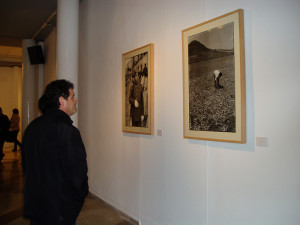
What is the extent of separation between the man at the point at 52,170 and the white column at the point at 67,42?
9.95ft

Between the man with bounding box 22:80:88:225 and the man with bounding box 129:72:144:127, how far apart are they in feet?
5.75

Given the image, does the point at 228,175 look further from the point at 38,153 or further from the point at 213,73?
the point at 38,153

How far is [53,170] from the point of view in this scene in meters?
1.81

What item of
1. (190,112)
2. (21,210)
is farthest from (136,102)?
(21,210)

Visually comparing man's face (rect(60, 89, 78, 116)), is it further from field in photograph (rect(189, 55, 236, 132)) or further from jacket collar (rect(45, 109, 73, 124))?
field in photograph (rect(189, 55, 236, 132))

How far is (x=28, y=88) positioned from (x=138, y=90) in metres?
6.48

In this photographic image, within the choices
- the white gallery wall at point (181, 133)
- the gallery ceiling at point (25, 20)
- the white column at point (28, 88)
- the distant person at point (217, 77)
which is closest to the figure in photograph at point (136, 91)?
the white gallery wall at point (181, 133)

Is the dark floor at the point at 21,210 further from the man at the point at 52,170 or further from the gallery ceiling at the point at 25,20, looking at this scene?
the gallery ceiling at the point at 25,20

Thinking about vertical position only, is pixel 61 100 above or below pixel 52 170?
above

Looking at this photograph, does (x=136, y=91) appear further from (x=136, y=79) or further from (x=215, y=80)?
(x=215, y=80)

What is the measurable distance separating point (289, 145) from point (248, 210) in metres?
0.70

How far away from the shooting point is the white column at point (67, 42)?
4758mm

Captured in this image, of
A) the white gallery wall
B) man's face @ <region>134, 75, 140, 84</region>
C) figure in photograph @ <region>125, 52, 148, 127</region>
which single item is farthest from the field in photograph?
man's face @ <region>134, 75, 140, 84</region>

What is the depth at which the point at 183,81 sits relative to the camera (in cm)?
284
